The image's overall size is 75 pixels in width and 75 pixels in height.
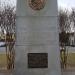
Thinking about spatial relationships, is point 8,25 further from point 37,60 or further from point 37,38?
point 37,60

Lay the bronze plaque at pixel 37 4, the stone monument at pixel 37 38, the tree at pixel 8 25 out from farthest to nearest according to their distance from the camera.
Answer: the tree at pixel 8 25, the bronze plaque at pixel 37 4, the stone monument at pixel 37 38

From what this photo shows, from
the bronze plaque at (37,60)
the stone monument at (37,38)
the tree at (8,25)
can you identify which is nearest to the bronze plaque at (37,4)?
the stone monument at (37,38)

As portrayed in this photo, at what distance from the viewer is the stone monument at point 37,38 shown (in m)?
12.2

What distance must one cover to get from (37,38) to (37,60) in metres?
0.82

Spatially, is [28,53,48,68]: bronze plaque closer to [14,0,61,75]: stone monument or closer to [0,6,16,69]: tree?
[14,0,61,75]: stone monument

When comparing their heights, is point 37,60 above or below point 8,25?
below

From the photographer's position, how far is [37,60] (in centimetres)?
1210

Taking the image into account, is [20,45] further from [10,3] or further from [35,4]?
[10,3]

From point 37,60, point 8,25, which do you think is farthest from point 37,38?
point 8,25

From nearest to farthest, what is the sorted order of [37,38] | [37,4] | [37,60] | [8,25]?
[37,60]
[37,38]
[37,4]
[8,25]

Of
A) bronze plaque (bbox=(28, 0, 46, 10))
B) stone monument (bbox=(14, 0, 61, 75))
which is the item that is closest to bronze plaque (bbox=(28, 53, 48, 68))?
stone monument (bbox=(14, 0, 61, 75))

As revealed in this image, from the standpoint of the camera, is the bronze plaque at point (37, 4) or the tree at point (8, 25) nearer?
the bronze plaque at point (37, 4)

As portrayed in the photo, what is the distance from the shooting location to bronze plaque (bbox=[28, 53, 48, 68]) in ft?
39.8

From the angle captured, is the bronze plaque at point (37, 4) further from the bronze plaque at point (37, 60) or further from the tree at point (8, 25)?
the tree at point (8, 25)
